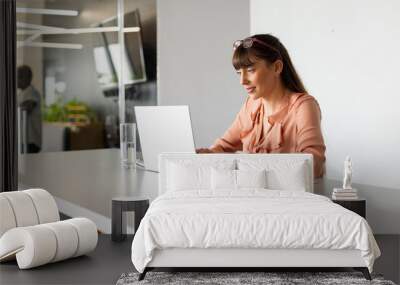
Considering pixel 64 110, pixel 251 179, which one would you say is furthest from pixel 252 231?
pixel 64 110

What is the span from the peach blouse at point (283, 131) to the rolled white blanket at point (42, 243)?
1.88 m

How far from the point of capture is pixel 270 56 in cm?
623

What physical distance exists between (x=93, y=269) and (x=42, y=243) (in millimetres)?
388

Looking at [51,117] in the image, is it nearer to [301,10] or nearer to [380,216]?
[301,10]

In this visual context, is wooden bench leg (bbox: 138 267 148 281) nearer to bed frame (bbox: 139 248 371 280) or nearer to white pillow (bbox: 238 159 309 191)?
bed frame (bbox: 139 248 371 280)

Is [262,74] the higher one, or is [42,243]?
[262,74]

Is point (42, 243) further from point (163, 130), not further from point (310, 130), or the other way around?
point (310, 130)

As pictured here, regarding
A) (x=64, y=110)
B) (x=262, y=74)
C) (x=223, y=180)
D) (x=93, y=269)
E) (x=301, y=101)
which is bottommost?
(x=93, y=269)

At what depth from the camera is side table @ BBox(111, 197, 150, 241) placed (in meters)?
5.93

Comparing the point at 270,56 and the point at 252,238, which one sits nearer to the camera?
the point at 252,238

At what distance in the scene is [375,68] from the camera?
6.64 meters

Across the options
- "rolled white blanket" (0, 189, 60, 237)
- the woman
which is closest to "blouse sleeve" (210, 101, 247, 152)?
the woman

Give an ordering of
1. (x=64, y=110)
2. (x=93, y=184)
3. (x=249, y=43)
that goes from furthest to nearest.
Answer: (x=64, y=110)
(x=93, y=184)
(x=249, y=43)

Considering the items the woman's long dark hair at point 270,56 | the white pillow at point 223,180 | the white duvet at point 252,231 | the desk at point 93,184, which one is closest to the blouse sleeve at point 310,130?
the woman's long dark hair at point 270,56
